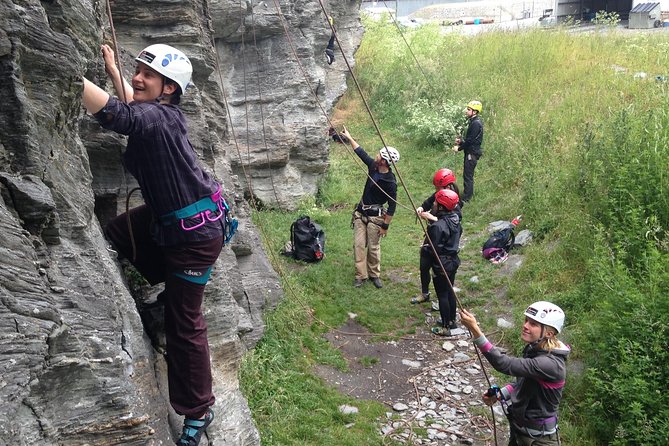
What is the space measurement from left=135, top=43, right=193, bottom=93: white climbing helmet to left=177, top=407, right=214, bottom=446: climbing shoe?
248 centimetres

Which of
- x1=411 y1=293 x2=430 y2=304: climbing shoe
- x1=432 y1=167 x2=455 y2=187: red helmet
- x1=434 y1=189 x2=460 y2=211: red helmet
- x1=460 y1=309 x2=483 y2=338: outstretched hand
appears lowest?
x1=411 y1=293 x2=430 y2=304: climbing shoe

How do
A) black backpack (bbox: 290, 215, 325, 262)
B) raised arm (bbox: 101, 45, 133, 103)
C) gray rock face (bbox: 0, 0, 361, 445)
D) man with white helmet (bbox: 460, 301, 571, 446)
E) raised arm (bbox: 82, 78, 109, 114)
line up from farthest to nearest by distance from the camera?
black backpack (bbox: 290, 215, 325, 262) < man with white helmet (bbox: 460, 301, 571, 446) < raised arm (bbox: 101, 45, 133, 103) < raised arm (bbox: 82, 78, 109, 114) < gray rock face (bbox: 0, 0, 361, 445)

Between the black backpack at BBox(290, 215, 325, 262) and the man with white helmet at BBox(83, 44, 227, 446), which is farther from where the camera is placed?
the black backpack at BBox(290, 215, 325, 262)

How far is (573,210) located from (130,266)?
27.8 feet

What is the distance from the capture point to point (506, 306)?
9.77 m

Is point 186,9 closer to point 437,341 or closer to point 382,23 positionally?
point 437,341

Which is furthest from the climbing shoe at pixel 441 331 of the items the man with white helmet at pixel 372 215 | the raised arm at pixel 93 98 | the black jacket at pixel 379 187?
the raised arm at pixel 93 98

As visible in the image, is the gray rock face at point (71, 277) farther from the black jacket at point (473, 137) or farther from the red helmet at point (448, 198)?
the black jacket at point (473, 137)

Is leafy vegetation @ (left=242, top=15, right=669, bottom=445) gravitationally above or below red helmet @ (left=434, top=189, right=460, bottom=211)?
below

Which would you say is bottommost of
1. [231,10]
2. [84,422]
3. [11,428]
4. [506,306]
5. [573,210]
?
[506,306]

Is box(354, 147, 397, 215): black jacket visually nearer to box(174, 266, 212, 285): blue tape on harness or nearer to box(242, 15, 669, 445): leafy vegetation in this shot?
box(242, 15, 669, 445): leafy vegetation

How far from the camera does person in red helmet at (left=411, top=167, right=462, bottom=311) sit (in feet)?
29.4

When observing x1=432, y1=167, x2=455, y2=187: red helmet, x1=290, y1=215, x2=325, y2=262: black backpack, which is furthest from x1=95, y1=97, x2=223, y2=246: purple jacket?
x1=290, y1=215, x2=325, y2=262: black backpack

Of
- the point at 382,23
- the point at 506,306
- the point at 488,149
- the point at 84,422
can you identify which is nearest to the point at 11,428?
the point at 84,422
